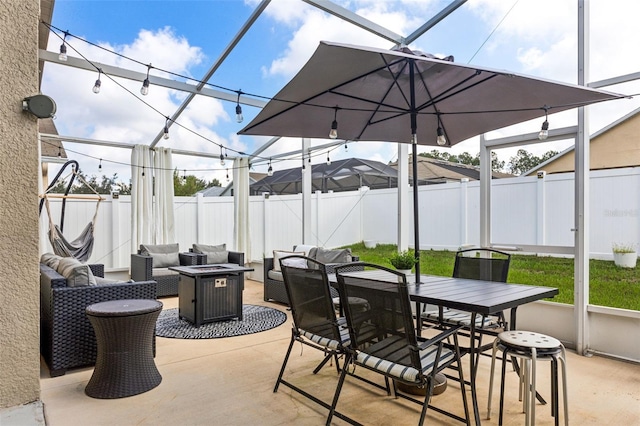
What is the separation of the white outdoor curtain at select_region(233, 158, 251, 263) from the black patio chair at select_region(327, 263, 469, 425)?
6049mm

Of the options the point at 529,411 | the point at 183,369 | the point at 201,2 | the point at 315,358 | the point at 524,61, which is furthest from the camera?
the point at 201,2

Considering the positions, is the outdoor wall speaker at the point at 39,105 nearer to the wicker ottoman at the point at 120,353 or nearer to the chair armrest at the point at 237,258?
the wicker ottoman at the point at 120,353

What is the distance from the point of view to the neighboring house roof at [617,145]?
351 centimetres

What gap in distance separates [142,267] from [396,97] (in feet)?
15.9

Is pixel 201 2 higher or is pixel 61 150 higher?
pixel 201 2

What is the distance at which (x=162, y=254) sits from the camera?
668 cm

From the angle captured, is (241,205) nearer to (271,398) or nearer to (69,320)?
(69,320)

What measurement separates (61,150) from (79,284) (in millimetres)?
4770

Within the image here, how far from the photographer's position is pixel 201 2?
189 inches

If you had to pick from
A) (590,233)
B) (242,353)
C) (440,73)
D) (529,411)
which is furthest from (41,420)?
(590,233)

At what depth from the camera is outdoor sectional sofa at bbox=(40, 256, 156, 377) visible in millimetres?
3123

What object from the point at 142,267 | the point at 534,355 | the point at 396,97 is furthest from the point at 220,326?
the point at 534,355

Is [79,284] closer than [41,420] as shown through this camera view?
No

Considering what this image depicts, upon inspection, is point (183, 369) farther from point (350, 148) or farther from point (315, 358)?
point (350, 148)
